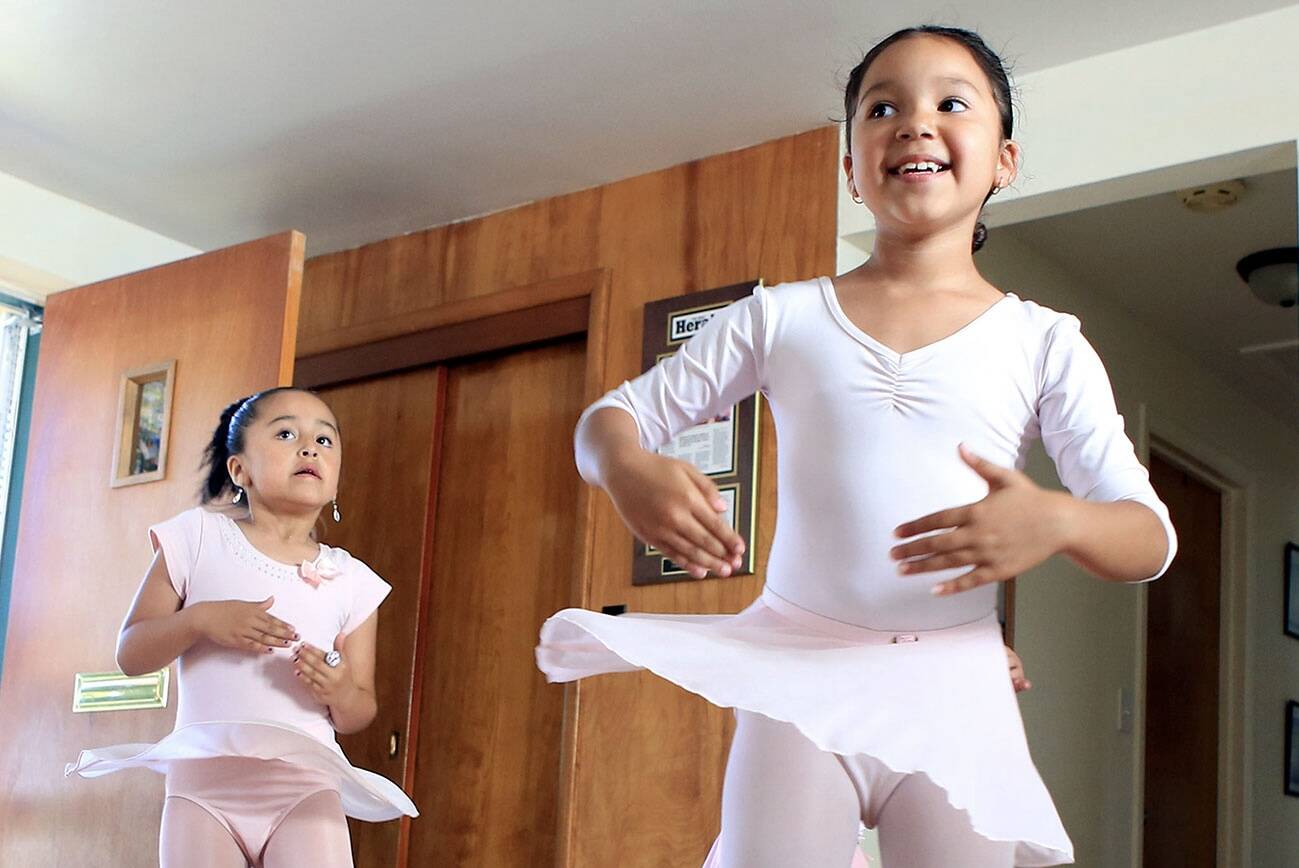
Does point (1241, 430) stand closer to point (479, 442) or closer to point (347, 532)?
point (479, 442)

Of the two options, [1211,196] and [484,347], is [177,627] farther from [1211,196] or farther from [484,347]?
[1211,196]

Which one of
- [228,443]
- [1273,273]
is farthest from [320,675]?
[1273,273]

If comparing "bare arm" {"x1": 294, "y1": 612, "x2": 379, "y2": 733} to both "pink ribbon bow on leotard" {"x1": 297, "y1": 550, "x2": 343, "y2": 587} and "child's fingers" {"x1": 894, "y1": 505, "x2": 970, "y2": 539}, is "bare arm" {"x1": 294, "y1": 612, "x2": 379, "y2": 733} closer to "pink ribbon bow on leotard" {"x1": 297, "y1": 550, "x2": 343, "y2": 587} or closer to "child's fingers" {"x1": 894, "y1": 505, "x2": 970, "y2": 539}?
"pink ribbon bow on leotard" {"x1": 297, "y1": 550, "x2": 343, "y2": 587}

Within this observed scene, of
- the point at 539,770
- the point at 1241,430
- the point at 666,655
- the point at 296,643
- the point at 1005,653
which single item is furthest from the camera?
the point at 1241,430

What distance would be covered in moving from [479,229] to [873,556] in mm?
3068

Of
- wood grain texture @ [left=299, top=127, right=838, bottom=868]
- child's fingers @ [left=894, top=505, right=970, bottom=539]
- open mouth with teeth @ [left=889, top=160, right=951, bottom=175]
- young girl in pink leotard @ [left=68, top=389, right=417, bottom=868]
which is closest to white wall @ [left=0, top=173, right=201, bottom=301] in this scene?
wood grain texture @ [left=299, top=127, right=838, bottom=868]

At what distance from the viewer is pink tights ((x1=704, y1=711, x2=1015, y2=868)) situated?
123 cm

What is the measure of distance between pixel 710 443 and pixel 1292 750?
2.74 m

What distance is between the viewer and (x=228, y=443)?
277 cm

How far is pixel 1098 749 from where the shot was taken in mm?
4250

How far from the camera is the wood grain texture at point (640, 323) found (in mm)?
3426

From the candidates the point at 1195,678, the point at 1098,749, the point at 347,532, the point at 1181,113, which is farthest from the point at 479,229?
the point at 1195,678

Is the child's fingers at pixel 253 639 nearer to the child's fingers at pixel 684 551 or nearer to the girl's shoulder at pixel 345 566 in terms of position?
the girl's shoulder at pixel 345 566

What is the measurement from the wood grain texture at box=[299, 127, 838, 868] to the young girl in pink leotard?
1080 millimetres
